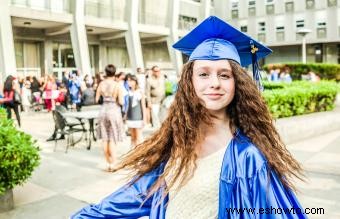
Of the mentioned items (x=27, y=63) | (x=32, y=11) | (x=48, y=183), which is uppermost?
(x=32, y=11)

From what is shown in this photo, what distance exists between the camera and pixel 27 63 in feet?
87.4

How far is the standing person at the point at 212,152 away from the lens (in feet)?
4.84

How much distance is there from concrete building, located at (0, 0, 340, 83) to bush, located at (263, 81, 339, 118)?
53.7 feet

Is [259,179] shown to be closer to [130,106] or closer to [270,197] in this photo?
[270,197]

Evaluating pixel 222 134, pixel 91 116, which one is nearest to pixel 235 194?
pixel 222 134

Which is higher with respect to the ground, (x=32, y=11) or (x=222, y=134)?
(x=32, y=11)

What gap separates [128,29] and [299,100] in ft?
70.2

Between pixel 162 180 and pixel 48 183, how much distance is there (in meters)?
4.76

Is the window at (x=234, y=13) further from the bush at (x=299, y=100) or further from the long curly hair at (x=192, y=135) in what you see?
the long curly hair at (x=192, y=135)

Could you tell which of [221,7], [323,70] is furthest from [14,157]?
[221,7]

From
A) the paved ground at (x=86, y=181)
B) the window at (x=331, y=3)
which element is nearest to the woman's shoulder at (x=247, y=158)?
the paved ground at (x=86, y=181)

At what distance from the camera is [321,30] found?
39.6m

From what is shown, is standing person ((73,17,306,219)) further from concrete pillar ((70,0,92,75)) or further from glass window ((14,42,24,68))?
glass window ((14,42,24,68))

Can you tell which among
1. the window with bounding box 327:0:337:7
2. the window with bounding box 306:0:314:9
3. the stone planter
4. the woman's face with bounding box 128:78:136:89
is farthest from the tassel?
the window with bounding box 306:0:314:9
